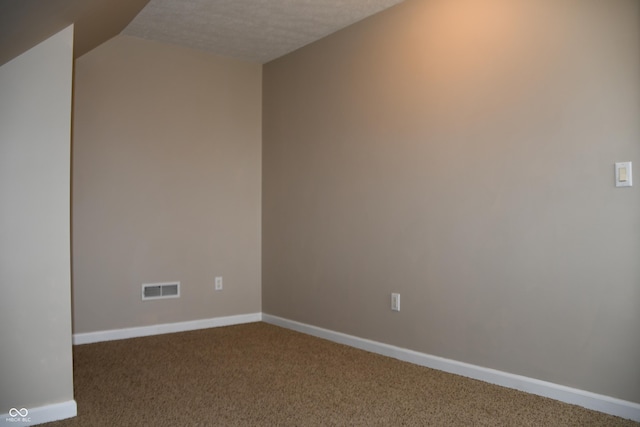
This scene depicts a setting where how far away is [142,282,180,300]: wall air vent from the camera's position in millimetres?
Result: 4285

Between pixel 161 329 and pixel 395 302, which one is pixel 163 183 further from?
pixel 395 302

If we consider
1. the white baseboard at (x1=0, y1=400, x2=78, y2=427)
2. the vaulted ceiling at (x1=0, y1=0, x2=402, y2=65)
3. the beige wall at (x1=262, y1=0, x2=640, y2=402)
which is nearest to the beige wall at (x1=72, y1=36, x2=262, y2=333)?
the vaulted ceiling at (x1=0, y1=0, x2=402, y2=65)

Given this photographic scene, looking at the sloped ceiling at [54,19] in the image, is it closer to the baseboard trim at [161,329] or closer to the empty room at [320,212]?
the empty room at [320,212]

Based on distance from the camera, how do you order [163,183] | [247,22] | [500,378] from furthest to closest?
[163,183] < [247,22] < [500,378]

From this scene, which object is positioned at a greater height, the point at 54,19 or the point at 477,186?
the point at 54,19

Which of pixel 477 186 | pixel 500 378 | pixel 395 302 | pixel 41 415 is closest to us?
pixel 41 415

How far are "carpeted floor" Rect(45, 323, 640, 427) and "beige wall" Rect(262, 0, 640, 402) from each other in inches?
9.9

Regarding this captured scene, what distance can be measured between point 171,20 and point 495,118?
94.3 inches

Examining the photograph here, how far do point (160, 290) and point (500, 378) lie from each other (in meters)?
2.70

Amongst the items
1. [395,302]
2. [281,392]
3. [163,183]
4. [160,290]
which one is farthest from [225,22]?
[281,392]

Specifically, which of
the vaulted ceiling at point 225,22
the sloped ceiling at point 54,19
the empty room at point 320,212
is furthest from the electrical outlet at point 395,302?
the sloped ceiling at point 54,19

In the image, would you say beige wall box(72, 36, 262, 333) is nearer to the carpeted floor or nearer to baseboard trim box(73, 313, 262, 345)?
baseboard trim box(73, 313, 262, 345)

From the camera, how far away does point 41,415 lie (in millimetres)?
2406

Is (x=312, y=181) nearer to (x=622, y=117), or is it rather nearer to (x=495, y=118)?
(x=495, y=118)
